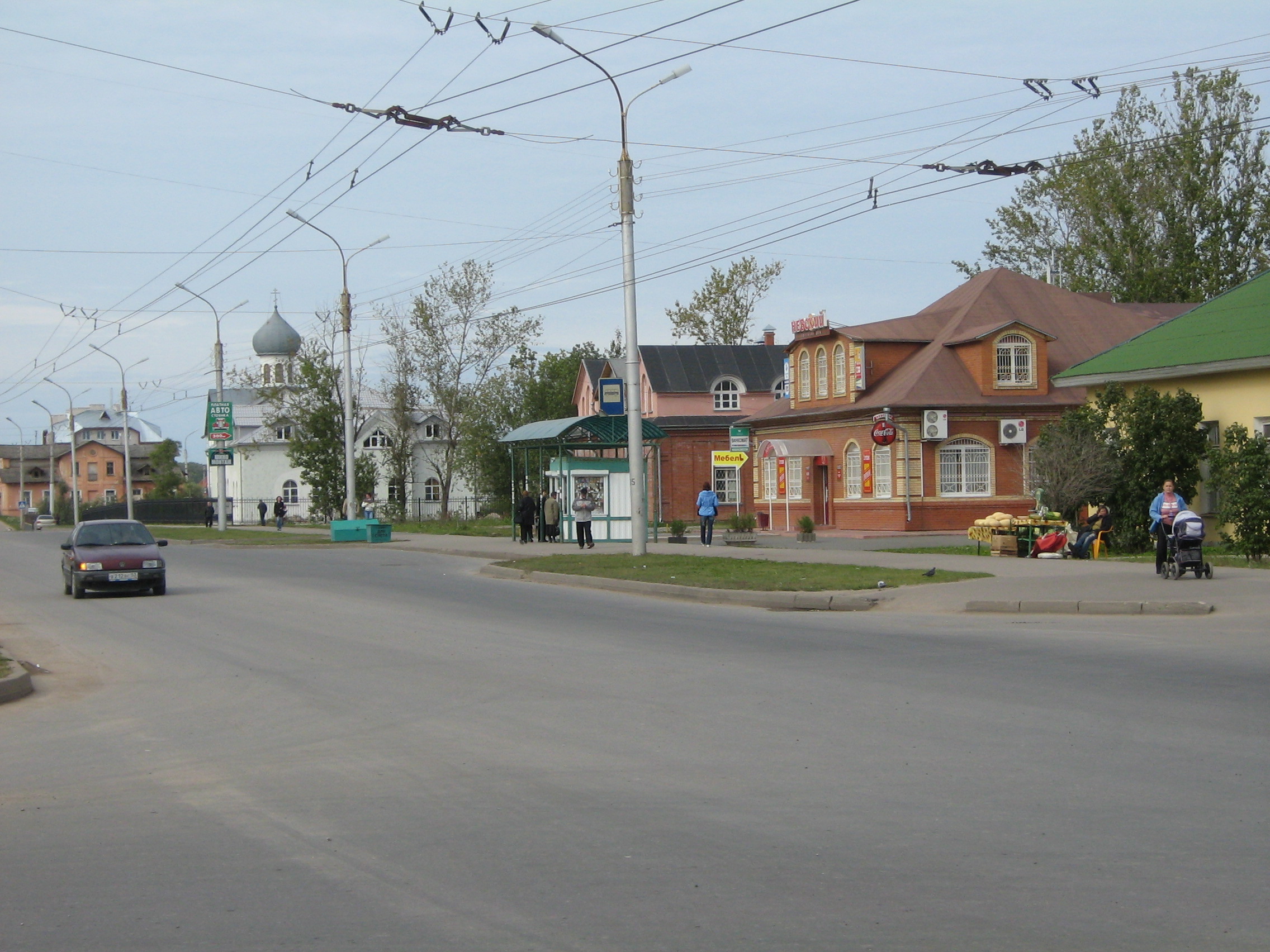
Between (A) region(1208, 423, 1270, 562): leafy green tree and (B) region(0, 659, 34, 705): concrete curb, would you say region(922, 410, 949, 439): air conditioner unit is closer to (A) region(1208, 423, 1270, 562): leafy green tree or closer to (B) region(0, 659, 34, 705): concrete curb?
(A) region(1208, 423, 1270, 562): leafy green tree

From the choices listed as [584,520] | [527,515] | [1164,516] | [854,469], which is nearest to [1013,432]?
[854,469]

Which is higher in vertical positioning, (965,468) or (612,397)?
(612,397)

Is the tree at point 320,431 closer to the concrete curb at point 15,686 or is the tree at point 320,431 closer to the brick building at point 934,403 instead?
the brick building at point 934,403

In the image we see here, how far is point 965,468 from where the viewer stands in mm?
40562

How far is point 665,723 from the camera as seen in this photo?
9.55 m

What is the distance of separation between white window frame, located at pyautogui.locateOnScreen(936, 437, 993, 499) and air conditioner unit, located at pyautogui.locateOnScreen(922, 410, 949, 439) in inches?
33.8

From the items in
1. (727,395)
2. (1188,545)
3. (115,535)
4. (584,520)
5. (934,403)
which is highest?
(727,395)

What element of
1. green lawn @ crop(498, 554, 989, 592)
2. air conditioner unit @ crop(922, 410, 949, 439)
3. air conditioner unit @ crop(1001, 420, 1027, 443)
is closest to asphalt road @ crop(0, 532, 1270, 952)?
green lawn @ crop(498, 554, 989, 592)

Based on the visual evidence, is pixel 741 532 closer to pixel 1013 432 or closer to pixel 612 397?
pixel 612 397

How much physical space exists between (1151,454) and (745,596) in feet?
39.0

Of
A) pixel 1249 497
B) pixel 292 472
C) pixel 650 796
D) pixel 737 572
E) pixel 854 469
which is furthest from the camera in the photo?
pixel 292 472

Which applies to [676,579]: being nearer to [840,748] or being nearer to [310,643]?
[310,643]

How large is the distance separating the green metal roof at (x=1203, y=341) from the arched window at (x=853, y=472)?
460 inches

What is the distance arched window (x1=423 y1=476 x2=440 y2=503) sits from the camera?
89000 millimetres
